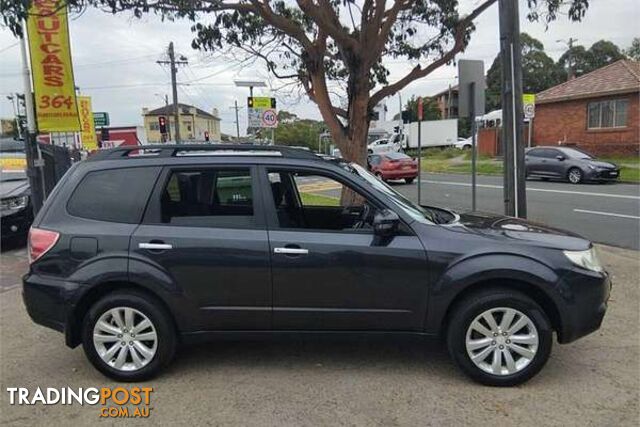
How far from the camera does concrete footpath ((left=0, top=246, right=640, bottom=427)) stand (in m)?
3.54

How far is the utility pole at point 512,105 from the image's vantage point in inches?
285

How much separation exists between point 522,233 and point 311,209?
1934mm

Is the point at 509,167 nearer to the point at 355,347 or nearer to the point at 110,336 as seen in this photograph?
the point at 355,347

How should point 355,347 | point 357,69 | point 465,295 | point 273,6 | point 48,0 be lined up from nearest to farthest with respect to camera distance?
point 465,295
point 355,347
point 48,0
point 357,69
point 273,6

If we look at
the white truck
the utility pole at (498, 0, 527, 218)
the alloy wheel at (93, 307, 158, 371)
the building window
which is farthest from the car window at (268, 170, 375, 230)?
the white truck

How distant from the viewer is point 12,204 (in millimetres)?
9570

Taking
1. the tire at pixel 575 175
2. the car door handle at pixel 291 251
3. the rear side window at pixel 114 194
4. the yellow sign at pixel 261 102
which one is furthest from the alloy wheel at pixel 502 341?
the tire at pixel 575 175

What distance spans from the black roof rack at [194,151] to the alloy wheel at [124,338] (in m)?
1.22

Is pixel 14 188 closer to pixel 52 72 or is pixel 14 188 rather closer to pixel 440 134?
pixel 52 72

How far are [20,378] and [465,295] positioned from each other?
3520 mm

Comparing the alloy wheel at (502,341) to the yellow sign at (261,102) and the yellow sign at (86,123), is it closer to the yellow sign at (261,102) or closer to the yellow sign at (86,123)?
the yellow sign at (261,102)

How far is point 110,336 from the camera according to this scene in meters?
4.06

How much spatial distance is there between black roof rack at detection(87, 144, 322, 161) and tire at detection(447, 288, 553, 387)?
1648 mm

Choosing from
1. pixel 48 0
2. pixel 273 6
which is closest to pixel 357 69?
pixel 273 6
